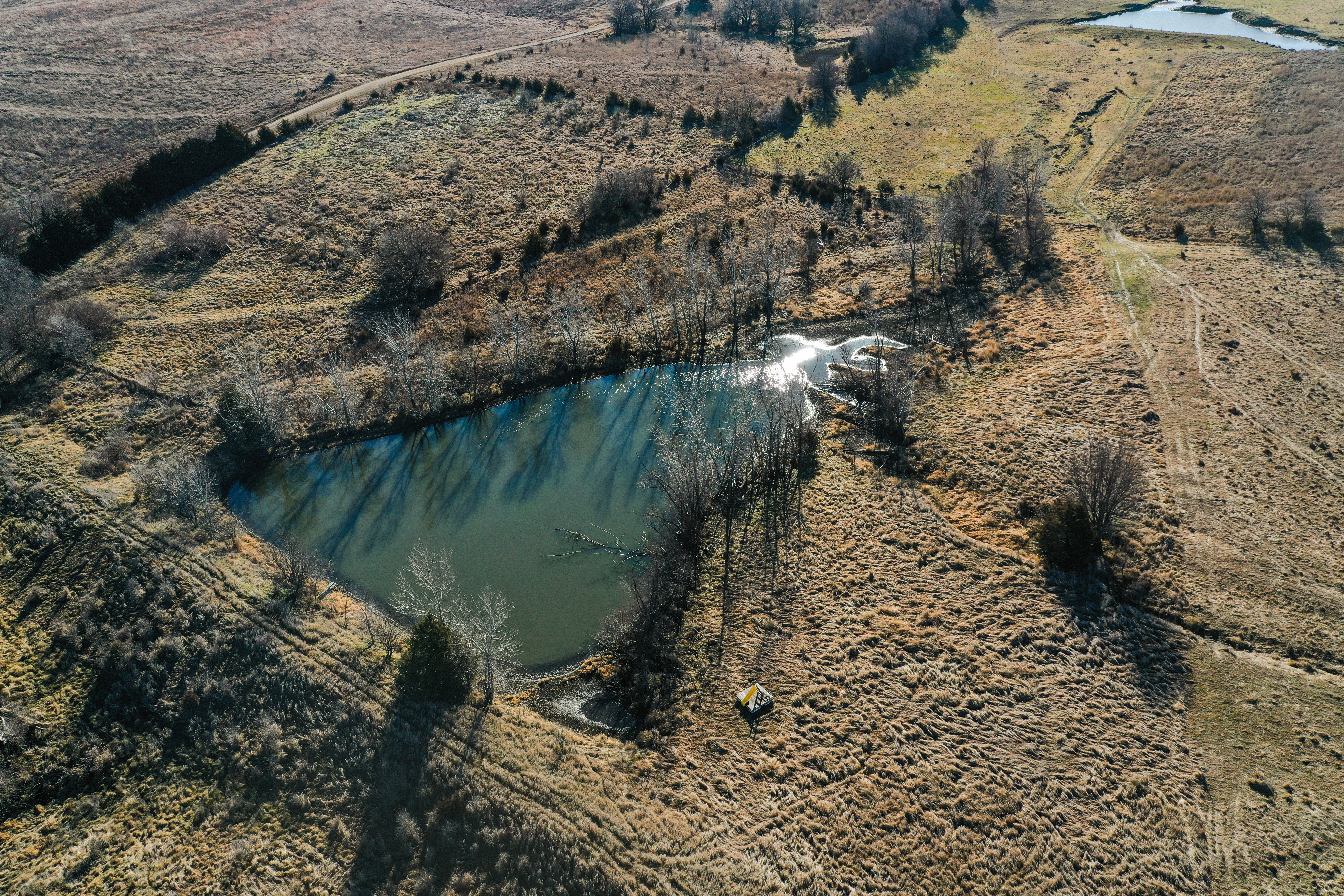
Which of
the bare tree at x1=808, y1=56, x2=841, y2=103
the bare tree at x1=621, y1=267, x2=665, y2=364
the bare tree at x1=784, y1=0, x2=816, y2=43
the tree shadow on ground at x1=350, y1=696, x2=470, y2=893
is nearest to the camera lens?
the tree shadow on ground at x1=350, y1=696, x2=470, y2=893

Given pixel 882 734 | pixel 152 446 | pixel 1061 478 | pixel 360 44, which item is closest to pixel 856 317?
pixel 1061 478

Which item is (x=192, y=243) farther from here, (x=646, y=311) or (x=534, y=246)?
(x=646, y=311)

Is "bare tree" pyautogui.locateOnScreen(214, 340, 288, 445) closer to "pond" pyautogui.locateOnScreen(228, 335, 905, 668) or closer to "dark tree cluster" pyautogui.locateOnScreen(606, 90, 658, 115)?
"pond" pyautogui.locateOnScreen(228, 335, 905, 668)

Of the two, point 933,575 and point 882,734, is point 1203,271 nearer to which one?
point 933,575

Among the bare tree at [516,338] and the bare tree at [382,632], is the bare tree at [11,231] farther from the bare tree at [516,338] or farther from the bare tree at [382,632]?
the bare tree at [382,632]

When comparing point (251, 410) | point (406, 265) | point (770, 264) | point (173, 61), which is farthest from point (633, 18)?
point (251, 410)

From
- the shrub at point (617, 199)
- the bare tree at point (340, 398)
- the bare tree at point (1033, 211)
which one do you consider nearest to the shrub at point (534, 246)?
the shrub at point (617, 199)

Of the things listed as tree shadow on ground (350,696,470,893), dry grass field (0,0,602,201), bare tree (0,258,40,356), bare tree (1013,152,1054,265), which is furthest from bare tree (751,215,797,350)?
dry grass field (0,0,602,201)
